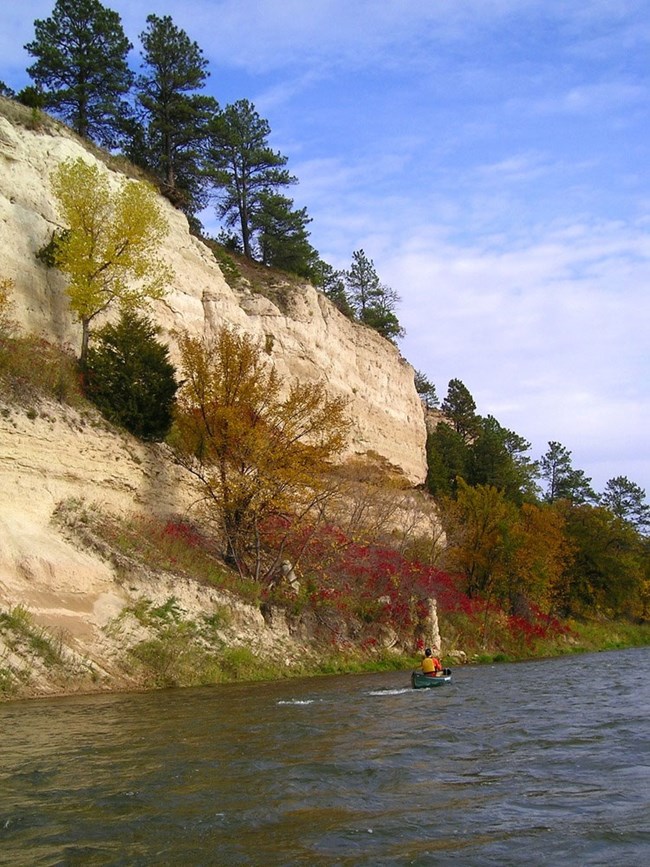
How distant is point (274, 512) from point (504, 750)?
16250 millimetres

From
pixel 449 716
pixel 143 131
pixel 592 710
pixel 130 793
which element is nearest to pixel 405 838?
pixel 130 793

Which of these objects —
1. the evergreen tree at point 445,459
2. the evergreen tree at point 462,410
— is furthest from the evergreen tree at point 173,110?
the evergreen tree at point 462,410

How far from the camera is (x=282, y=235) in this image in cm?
5225

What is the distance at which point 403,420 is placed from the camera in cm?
5466

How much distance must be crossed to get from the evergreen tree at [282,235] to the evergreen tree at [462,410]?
30438 millimetres

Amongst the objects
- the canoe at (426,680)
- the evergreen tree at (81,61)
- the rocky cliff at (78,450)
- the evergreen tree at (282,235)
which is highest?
the evergreen tree at (81,61)

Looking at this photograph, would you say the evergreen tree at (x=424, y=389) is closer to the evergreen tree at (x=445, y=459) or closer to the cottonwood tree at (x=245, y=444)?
the evergreen tree at (x=445, y=459)

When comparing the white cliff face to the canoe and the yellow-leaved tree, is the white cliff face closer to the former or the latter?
the yellow-leaved tree

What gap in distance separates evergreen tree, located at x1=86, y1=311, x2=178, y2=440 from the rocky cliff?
95 cm

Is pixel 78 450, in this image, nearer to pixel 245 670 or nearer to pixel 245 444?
pixel 245 444

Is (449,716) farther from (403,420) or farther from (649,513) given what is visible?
(649,513)

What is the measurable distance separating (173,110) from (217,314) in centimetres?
1524

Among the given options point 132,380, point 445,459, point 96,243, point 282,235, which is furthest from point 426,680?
point 445,459

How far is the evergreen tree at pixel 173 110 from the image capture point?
46.4m
